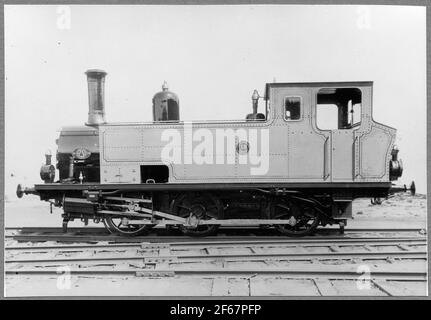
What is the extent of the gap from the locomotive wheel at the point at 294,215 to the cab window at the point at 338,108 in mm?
1598

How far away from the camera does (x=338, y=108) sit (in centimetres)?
859

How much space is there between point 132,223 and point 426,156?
5245mm

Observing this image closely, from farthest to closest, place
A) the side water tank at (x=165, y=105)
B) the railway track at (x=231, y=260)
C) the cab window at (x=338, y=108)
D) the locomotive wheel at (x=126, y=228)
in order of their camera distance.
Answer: the side water tank at (x=165, y=105) → the locomotive wheel at (x=126, y=228) → the cab window at (x=338, y=108) → the railway track at (x=231, y=260)

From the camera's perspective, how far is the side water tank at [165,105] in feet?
28.0

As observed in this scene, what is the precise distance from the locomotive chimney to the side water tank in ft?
3.81

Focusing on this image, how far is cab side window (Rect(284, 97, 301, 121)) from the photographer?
25.7 feet

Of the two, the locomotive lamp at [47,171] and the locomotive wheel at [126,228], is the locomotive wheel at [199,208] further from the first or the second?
the locomotive lamp at [47,171]

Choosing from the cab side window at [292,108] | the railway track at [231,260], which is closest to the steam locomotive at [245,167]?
the cab side window at [292,108]

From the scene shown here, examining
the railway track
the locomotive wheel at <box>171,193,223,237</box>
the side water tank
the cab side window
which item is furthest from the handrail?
the side water tank

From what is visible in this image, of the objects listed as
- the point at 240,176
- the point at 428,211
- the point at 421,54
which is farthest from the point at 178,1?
the point at 428,211

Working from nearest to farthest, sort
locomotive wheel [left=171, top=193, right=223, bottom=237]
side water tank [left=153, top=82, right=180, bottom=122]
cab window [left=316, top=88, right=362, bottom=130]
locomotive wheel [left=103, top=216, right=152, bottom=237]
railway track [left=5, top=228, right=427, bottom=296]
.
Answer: railway track [left=5, top=228, right=427, bottom=296], cab window [left=316, top=88, right=362, bottom=130], locomotive wheel [left=171, top=193, right=223, bottom=237], locomotive wheel [left=103, top=216, right=152, bottom=237], side water tank [left=153, top=82, right=180, bottom=122]

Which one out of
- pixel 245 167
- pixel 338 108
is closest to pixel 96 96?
pixel 245 167

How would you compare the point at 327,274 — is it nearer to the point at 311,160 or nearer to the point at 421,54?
the point at 311,160

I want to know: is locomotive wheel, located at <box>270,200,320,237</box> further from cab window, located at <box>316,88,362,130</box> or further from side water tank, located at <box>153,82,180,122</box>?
side water tank, located at <box>153,82,180,122</box>
